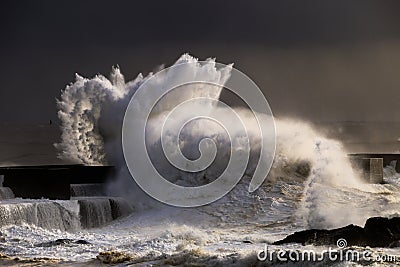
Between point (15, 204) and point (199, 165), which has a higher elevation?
point (199, 165)

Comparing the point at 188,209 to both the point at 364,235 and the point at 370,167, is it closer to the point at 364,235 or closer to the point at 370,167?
the point at 364,235

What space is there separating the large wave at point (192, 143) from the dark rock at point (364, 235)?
5.36 meters

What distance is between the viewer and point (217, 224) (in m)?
15.9

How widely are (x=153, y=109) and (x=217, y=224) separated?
6779mm

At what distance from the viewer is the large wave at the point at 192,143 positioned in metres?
19.3

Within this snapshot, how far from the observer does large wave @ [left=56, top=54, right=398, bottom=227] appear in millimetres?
19328

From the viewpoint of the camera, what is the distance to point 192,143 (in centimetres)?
2045

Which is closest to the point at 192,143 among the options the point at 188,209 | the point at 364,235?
the point at 188,209

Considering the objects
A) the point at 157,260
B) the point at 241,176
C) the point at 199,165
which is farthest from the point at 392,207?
the point at 157,260

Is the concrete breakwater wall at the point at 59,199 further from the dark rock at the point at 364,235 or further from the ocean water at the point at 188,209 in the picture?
the dark rock at the point at 364,235

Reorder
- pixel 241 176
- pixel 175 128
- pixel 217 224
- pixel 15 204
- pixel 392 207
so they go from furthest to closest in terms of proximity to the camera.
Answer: pixel 175 128, pixel 241 176, pixel 392 207, pixel 217 224, pixel 15 204

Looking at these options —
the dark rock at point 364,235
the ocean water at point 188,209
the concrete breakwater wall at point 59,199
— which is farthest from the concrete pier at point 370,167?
the dark rock at point 364,235

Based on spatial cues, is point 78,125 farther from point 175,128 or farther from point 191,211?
point 191,211

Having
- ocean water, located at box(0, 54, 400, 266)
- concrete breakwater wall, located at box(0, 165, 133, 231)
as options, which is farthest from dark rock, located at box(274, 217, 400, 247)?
concrete breakwater wall, located at box(0, 165, 133, 231)
